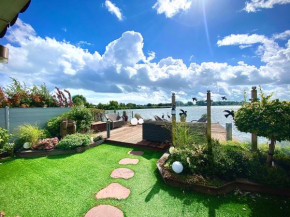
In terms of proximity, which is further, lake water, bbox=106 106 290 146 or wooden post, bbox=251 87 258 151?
lake water, bbox=106 106 290 146

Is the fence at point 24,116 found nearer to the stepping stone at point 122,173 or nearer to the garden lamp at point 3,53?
the stepping stone at point 122,173

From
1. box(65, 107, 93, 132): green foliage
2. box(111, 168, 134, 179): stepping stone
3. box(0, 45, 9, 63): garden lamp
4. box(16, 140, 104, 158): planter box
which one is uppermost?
box(0, 45, 9, 63): garden lamp

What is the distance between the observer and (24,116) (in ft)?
18.1

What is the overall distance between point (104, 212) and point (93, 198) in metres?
0.45

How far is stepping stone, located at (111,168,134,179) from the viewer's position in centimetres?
335

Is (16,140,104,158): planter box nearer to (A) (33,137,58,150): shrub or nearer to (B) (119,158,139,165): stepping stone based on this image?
(A) (33,137,58,150): shrub

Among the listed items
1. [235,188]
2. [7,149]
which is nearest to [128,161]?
[235,188]

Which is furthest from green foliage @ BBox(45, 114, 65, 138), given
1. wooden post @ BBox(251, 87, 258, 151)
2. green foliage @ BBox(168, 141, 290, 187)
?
wooden post @ BBox(251, 87, 258, 151)

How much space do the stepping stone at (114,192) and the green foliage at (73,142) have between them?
2.67 metres

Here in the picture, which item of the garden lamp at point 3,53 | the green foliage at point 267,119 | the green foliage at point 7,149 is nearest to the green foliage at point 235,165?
the green foliage at point 267,119

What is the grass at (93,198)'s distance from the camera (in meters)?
2.27

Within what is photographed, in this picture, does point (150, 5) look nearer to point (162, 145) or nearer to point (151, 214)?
point (162, 145)

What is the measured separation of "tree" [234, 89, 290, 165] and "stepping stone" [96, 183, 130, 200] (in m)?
2.92

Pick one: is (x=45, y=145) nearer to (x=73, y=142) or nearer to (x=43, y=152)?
(x=43, y=152)
